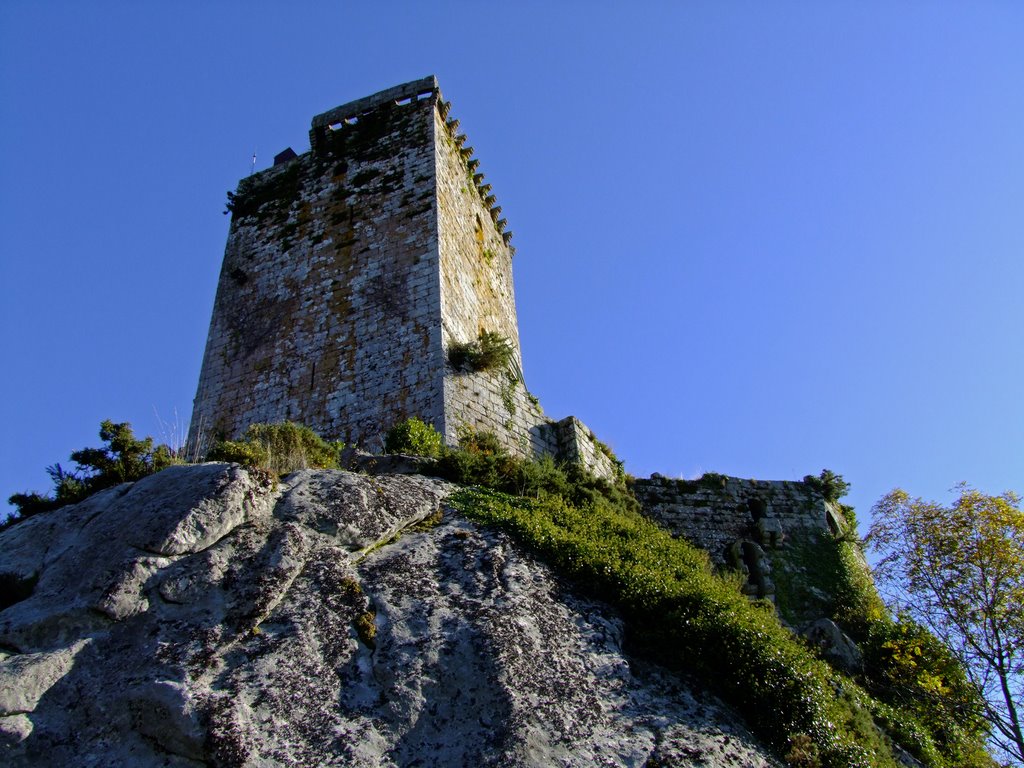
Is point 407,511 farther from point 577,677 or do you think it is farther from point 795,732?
point 795,732

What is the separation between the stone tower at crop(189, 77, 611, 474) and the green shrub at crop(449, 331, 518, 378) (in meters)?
0.11

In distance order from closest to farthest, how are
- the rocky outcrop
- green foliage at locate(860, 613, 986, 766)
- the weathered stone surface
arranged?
the rocky outcrop, green foliage at locate(860, 613, 986, 766), the weathered stone surface

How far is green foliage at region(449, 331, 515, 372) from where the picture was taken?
13.0 meters

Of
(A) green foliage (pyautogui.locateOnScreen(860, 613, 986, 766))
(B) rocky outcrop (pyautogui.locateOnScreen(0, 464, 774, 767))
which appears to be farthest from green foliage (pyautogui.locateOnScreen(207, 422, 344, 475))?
(A) green foliage (pyautogui.locateOnScreen(860, 613, 986, 766))

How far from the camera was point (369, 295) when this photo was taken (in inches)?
558

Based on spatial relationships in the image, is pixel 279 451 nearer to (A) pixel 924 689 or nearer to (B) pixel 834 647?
(B) pixel 834 647

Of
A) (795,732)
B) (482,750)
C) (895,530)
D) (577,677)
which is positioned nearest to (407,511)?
(577,677)

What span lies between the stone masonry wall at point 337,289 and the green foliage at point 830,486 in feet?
21.5

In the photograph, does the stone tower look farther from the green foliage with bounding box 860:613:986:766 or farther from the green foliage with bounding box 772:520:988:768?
the green foliage with bounding box 860:613:986:766

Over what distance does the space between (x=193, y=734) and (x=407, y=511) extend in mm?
3269

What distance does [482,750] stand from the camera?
559 centimetres

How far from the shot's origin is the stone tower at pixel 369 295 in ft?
42.6

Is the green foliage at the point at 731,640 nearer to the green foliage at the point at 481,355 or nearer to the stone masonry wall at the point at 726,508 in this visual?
the green foliage at the point at 481,355


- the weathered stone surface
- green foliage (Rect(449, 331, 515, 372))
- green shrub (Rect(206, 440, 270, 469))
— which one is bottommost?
the weathered stone surface
